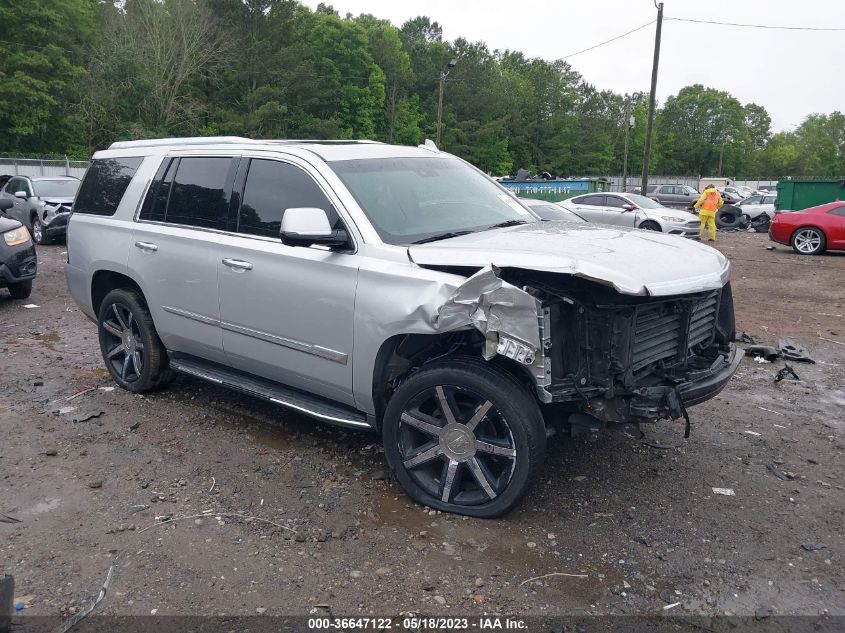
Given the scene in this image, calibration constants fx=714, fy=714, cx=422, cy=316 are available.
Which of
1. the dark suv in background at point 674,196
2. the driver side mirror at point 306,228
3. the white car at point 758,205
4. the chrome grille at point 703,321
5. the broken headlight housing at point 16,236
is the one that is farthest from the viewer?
the dark suv in background at point 674,196

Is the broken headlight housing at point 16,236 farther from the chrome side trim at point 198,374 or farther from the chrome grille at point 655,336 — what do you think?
the chrome grille at point 655,336

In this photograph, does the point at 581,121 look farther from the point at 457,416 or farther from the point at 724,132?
the point at 457,416

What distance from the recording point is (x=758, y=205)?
2817cm

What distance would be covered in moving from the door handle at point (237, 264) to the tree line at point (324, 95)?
39122 millimetres

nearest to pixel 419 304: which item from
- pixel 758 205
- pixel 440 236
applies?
pixel 440 236

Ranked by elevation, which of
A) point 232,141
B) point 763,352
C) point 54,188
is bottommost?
point 763,352

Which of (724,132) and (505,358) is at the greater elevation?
(724,132)

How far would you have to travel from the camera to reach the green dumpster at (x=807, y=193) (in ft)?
73.7

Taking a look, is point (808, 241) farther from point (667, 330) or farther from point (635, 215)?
point (667, 330)

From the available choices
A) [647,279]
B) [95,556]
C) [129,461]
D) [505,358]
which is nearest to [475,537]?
Result: [505,358]

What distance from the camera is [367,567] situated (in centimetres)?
332

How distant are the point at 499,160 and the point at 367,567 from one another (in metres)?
74.6

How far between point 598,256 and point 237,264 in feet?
7.50

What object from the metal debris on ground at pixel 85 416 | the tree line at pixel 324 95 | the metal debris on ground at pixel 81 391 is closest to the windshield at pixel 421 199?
the metal debris on ground at pixel 85 416
